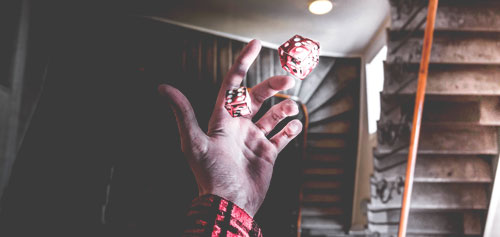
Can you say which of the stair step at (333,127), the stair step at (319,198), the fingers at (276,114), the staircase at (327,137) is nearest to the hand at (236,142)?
the fingers at (276,114)

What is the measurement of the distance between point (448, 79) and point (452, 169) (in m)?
0.28

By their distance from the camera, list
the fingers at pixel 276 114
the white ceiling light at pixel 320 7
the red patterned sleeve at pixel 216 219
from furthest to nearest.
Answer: the white ceiling light at pixel 320 7, the fingers at pixel 276 114, the red patterned sleeve at pixel 216 219

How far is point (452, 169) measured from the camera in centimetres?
102

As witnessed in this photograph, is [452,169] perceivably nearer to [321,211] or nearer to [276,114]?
[321,211]

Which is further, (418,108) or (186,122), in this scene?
(418,108)

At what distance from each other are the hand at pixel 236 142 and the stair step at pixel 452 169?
592 millimetres

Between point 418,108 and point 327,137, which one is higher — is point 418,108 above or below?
above

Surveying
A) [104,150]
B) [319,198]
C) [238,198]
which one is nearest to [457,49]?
[319,198]

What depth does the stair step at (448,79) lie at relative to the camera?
0.93 metres

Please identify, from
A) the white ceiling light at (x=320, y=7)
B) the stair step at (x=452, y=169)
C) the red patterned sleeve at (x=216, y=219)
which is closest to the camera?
the red patterned sleeve at (x=216, y=219)

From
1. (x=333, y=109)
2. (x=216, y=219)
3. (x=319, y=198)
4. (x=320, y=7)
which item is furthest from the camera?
(x=319, y=198)

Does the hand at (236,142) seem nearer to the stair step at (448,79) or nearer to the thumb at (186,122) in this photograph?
the thumb at (186,122)

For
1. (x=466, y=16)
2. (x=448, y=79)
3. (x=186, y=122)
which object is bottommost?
(x=186, y=122)

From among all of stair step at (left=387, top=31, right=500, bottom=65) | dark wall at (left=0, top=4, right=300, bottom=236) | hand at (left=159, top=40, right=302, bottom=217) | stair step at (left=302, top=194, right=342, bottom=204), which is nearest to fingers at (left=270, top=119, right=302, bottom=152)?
hand at (left=159, top=40, right=302, bottom=217)
